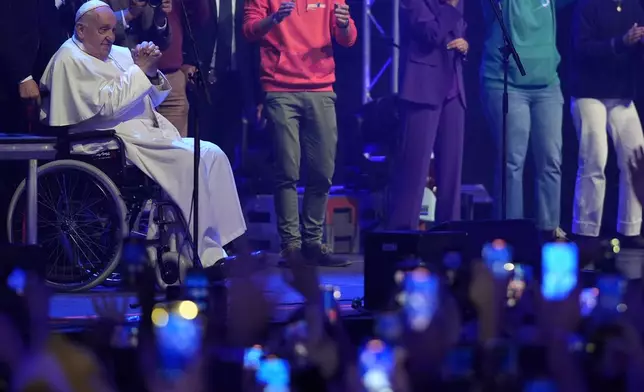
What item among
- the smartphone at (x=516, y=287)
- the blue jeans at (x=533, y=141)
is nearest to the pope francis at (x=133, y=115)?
the blue jeans at (x=533, y=141)

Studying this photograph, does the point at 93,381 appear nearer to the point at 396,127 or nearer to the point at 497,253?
the point at 497,253

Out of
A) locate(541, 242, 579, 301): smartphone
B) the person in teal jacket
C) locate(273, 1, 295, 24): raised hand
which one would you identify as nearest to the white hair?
locate(273, 1, 295, 24): raised hand

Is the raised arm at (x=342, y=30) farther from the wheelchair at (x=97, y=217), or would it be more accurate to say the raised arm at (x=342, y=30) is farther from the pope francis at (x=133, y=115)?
the wheelchair at (x=97, y=217)

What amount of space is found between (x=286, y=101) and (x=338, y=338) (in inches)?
143

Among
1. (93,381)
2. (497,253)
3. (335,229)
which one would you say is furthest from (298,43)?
(93,381)

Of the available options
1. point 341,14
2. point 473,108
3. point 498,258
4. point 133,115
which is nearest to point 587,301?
point 498,258

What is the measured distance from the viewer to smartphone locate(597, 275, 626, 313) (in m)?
2.38

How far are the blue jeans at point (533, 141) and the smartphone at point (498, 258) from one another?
2134 mm

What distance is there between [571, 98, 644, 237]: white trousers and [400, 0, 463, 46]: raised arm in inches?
44.2

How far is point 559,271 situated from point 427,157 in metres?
3.27

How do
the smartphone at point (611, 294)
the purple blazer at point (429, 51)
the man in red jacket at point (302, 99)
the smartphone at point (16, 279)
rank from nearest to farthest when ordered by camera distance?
the smartphone at point (611, 294), the smartphone at point (16, 279), the man in red jacket at point (302, 99), the purple blazer at point (429, 51)

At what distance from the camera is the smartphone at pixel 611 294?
7.82 feet

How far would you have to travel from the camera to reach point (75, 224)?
506 centimetres

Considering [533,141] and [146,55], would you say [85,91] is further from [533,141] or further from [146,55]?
[533,141]
